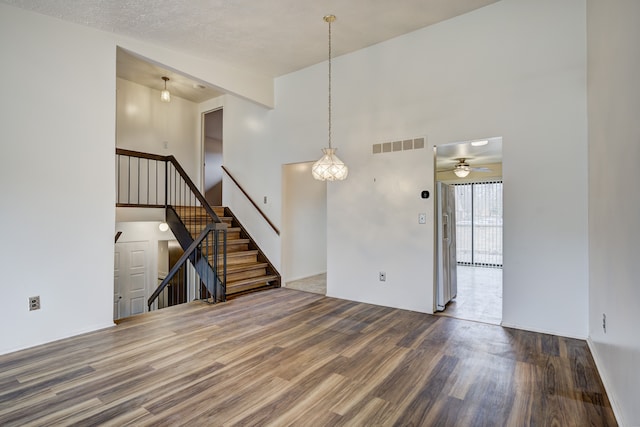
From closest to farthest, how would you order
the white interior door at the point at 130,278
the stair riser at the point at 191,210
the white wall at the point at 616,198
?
the white wall at the point at 616,198 < the stair riser at the point at 191,210 < the white interior door at the point at 130,278

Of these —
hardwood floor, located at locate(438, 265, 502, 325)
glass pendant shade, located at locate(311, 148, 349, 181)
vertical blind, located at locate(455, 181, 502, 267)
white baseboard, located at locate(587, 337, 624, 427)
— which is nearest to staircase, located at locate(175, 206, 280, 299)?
glass pendant shade, located at locate(311, 148, 349, 181)

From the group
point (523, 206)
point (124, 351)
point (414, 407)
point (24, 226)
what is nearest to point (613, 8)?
point (523, 206)

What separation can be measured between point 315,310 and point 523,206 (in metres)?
2.75

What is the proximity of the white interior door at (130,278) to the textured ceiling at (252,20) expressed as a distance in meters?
4.25

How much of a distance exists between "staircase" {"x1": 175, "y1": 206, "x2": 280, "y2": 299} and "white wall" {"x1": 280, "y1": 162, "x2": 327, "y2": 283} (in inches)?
A: 13.4

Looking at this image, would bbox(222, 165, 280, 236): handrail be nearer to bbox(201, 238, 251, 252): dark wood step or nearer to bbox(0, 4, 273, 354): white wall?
bbox(201, 238, 251, 252): dark wood step

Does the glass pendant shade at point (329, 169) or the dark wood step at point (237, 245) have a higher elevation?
the glass pendant shade at point (329, 169)

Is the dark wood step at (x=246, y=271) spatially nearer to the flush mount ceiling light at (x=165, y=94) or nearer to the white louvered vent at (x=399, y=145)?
the white louvered vent at (x=399, y=145)

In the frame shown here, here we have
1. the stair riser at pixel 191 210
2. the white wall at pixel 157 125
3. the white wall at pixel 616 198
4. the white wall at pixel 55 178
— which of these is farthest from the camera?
the white wall at pixel 157 125

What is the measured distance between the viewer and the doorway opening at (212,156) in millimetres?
7422

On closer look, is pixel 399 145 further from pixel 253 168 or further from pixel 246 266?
pixel 246 266

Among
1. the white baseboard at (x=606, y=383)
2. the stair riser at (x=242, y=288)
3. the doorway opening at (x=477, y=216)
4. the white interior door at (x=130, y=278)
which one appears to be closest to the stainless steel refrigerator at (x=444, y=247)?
the white baseboard at (x=606, y=383)

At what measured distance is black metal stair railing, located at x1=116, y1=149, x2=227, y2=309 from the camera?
4.67 m

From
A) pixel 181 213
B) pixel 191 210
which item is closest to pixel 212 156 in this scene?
pixel 191 210
